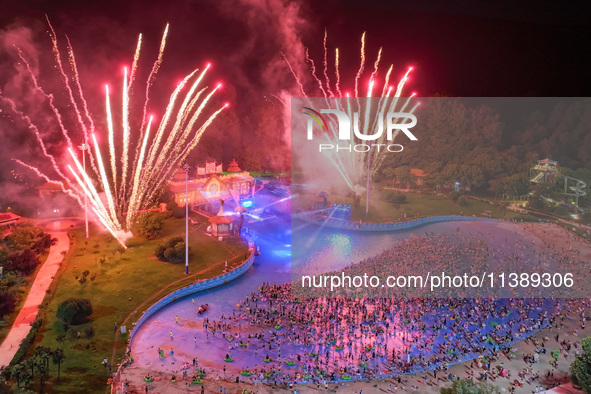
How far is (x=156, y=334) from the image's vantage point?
990 inches

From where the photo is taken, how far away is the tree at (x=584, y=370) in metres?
19.9

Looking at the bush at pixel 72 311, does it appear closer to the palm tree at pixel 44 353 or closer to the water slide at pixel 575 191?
the palm tree at pixel 44 353

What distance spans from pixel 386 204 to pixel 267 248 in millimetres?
17358

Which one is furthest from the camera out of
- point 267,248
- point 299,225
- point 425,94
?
point 425,94

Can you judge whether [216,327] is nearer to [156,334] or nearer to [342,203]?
[156,334]

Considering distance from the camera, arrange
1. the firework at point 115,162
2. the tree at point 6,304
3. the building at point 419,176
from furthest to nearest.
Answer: the building at point 419,176 → the firework at point 115,162 → the tree at point 6,304

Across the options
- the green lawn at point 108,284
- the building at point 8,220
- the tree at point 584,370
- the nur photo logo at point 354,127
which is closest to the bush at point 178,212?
the green lawn at point 108,284

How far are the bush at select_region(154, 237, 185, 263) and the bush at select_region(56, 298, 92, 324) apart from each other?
889 cm

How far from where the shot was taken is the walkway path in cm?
2209

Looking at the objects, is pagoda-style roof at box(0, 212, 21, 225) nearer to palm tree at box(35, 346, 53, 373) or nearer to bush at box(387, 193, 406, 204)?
palm tree at box(35, 346, 53, 373)

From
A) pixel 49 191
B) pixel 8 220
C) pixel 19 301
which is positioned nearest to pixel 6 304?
pixel 19 301

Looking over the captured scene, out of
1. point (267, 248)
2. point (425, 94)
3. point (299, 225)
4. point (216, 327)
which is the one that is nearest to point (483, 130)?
point (425, 94)

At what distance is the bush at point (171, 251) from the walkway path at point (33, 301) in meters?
6.79

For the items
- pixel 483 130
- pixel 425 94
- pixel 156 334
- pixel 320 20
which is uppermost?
pixel 320 20
